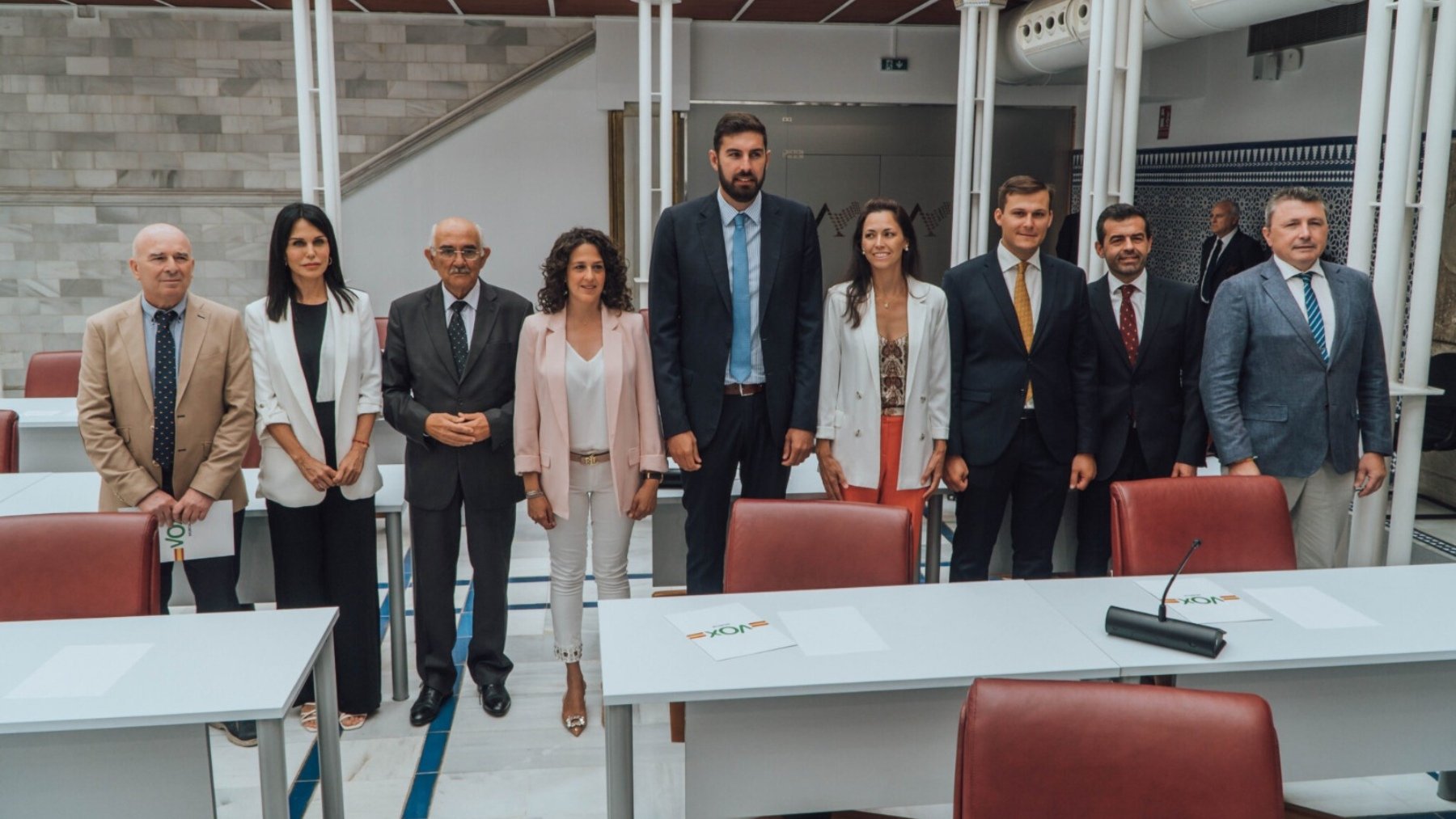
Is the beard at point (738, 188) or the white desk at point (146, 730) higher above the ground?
the beard at point (738, 188)

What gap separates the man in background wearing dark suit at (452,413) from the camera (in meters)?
3.68

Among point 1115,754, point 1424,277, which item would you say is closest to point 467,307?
point 1115,754

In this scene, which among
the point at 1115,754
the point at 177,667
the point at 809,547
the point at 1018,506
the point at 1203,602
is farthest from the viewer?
the point at 1018,506

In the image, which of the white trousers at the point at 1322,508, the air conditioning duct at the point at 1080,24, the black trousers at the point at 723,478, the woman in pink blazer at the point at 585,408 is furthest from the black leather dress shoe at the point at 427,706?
the air conditioning duct at the point at 1080,24

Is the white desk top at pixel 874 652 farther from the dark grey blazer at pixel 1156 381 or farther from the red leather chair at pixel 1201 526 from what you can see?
the dark grey blazer at pixel 1156 381

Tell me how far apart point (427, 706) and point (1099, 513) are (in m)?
2.59

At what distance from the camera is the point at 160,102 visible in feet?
27.9

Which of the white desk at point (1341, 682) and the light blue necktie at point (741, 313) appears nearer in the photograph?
the white desk at point (1341, 682)

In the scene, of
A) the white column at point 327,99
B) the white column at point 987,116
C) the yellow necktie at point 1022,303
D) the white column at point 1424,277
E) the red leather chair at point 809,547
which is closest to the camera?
the red leather chair at point 809,547

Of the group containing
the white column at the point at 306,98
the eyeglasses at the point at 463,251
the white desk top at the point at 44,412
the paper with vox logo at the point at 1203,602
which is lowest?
the paper with vox logo at the point at 1203,602

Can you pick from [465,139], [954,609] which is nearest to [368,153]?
[465,139]

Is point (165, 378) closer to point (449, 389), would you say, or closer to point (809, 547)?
point (449, 389)

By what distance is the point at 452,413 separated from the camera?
146 inches

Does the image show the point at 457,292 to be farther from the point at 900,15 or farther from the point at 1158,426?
the point at 900,15
